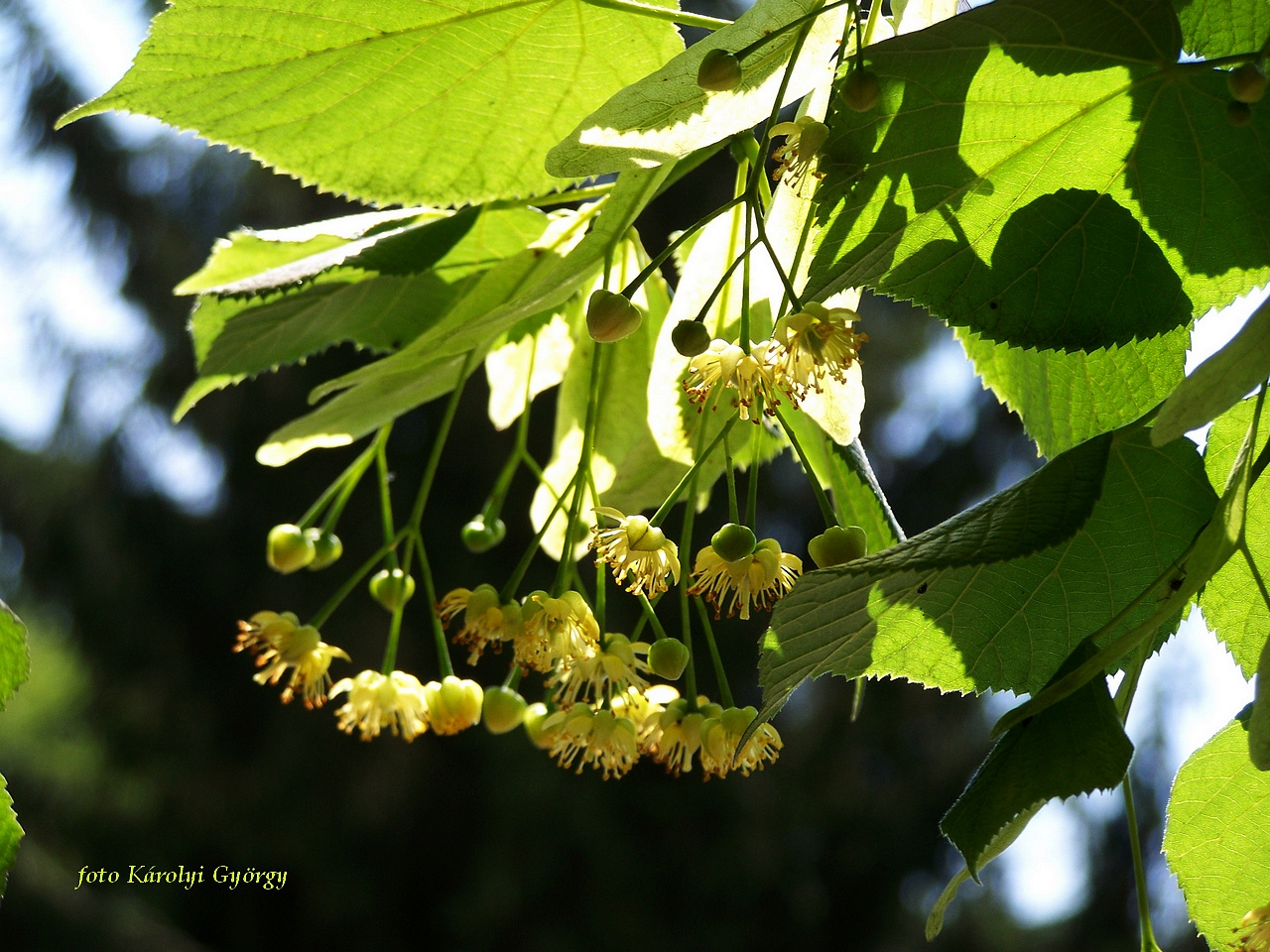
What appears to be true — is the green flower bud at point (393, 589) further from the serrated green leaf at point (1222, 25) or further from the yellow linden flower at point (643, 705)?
the serrated green leaf at point (1222, 25)

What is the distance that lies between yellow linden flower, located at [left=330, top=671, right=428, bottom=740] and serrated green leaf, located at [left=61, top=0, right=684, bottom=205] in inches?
12.1

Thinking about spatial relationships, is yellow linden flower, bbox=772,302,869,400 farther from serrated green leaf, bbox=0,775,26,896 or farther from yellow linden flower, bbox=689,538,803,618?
serrated green leaf, bbox=0,775,26,896

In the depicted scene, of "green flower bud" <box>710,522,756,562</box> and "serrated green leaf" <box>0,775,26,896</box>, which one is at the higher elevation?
"green flower bud" <box>710,522,756,562</box>

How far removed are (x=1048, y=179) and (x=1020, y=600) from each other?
0.53 feet

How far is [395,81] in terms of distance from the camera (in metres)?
0.54

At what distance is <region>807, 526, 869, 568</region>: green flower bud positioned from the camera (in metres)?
0.46

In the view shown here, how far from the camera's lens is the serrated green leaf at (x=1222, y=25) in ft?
1.36

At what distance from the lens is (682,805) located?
3865 millimetres

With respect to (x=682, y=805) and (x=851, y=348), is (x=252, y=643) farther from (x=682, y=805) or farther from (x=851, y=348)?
(x=682, y=805)

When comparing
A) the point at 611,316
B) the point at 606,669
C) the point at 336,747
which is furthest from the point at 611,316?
the point at 336,747

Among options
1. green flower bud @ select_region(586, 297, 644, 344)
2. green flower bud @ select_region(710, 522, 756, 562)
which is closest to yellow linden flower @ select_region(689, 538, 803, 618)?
green flower bud @ select_region(710, 522, 756, 562)

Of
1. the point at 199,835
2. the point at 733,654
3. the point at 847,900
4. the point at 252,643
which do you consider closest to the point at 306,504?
the point at 199,835

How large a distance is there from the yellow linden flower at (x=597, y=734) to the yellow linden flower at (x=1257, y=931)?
28cm

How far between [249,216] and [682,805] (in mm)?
3208
